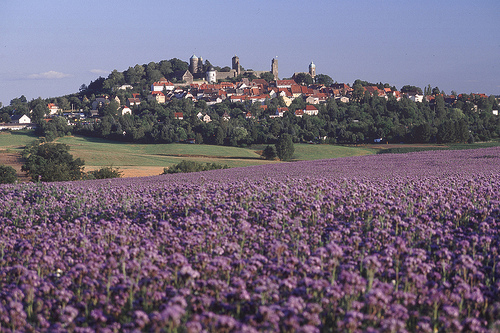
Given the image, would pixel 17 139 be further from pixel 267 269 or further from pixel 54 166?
pixel 267 269

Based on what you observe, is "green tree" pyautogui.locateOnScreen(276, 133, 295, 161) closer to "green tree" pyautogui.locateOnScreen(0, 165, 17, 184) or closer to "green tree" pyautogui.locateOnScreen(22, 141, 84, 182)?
"green tree" pyautogui.locateOnScreen(22, 141, 84, 182)

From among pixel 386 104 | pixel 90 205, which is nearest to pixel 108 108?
pixel 386 104

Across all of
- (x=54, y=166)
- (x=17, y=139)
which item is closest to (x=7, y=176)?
(x=54, y=166)

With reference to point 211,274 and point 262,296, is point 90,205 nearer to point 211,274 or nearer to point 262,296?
point 211,274

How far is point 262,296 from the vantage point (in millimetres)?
5922

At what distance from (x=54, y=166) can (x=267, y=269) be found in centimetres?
3384

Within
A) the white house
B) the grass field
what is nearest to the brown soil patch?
the grass field

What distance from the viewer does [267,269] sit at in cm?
712

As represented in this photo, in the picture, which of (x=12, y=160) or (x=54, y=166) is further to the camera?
(x=12, y=160)

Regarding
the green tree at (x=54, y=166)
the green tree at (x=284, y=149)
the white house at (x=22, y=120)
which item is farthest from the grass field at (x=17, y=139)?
the white house at (x=22, y=120)

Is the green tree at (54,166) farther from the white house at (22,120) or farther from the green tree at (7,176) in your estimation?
the white house at (22,120)

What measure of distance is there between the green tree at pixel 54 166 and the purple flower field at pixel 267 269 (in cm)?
2550

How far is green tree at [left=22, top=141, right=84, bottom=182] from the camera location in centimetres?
3612

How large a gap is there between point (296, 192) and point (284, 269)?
5.25 meters
